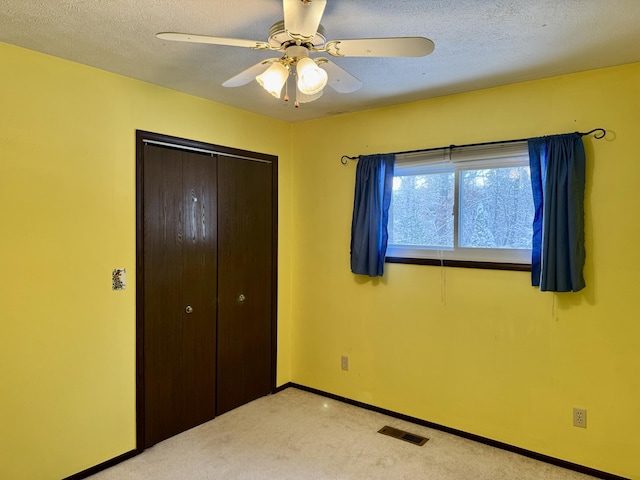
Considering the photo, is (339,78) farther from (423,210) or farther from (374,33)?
(423,210)

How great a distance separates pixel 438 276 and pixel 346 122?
146 cm

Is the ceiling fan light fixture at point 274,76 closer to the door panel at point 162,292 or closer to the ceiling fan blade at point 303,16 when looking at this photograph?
the ceiling fan blade at point 303,16

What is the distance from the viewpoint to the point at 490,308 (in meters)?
2.82

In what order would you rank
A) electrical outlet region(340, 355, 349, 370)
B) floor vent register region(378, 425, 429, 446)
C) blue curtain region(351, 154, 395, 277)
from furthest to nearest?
1. electrical outlet region(340, 355, 349, 370)
2. blue curtain region(351, 154, 395, 277)
3. floor vent register region(378, 425, 429, 446)

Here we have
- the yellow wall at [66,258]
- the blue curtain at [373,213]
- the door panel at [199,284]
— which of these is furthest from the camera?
the blue curtain at [373,213]

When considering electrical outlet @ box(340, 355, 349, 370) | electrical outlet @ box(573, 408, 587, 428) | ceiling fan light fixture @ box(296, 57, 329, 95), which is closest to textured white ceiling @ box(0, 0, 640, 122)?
ceiling fan light fixture @ box(296, 57, 329, 95)

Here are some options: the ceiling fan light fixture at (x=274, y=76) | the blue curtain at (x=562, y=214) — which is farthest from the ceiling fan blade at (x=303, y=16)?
the blue curtain at (x=562, y=214)

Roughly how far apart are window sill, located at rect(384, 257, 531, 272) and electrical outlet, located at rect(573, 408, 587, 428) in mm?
876

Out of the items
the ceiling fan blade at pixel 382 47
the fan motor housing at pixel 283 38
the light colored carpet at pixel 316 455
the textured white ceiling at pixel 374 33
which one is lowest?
the light colored carpet at pixel 316 455

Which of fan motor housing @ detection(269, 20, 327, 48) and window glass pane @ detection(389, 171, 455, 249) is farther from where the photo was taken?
window glass pane @ detection(389, 171, 455, 249)

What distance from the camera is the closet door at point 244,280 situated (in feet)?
10.8

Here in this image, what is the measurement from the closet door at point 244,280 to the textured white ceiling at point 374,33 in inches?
35.9

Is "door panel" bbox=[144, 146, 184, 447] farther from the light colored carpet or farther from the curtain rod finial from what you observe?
the curtain rod finial

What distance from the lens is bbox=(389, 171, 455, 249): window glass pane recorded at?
3.03m
